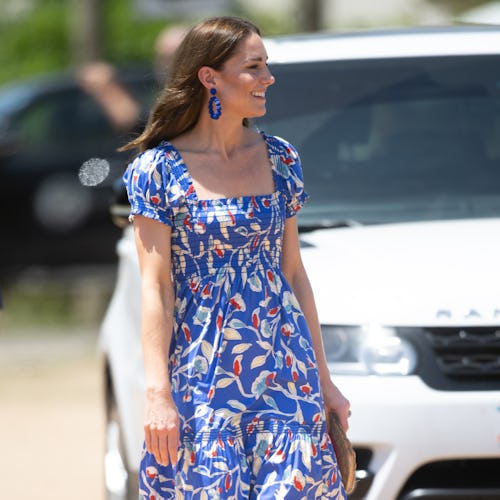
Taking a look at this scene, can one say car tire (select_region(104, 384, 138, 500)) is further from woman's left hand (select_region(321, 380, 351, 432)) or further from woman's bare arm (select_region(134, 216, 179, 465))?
woman's bare arm (select_region(134, 216, 179, 465))

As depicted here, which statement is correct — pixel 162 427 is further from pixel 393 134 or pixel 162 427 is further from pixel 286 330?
pixel 393 134

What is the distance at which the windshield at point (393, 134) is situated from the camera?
4828 mm

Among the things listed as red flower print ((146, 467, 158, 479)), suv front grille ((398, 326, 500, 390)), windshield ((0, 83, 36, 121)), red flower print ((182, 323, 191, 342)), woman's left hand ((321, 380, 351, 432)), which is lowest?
windshield ((0, 83, 36, 121))

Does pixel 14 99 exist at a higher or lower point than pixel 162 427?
lower

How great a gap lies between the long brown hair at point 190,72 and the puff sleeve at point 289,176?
226 mm

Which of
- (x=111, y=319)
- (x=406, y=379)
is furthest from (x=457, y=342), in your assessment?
(x=111, y=319)

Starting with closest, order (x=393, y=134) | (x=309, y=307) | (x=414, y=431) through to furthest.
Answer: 1. (x=309, y=307)
2. (x=414, y=431)
3. (x=393, y=134)

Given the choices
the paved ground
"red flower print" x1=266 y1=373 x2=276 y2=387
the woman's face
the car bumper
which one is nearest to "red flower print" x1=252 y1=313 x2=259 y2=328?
"red flower print" x1=266 y1=373 x2=276 y2=387

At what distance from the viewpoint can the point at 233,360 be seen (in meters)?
3.39

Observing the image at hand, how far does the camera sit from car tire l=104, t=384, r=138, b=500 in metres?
5.07

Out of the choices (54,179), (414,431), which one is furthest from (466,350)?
(54,179)

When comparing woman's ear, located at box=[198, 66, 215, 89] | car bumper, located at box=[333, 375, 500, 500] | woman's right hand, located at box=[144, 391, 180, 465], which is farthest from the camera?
car bumper, located at box=[333, 375, 500, 500]

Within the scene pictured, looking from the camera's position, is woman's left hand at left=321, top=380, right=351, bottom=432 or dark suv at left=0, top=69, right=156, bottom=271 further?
dark suv at left=0, top=69, right=156, bottom=271

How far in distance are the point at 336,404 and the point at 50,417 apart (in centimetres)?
457
